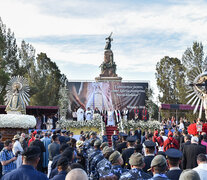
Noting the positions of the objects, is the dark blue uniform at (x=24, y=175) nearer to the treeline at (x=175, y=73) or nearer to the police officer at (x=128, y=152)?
the police officer at (x=128, y=152)

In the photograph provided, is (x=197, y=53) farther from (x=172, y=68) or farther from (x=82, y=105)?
(x=82, y=105)

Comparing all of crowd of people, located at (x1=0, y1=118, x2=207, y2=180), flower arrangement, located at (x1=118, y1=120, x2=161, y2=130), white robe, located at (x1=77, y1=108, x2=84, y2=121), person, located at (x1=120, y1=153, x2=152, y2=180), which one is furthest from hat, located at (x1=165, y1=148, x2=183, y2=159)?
white robe, located at (x1=77, y1=108, x2=84, y2=121)

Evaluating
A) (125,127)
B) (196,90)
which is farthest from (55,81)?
(196,90)

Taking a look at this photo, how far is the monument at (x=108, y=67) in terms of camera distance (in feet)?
133

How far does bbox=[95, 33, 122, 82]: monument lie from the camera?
40406 mm

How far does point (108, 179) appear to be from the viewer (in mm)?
3744

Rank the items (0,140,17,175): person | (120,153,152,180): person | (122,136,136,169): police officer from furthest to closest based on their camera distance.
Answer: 1. (0,140,17,175): person
2. (122,136,136,169): police officer
3. (120,153,152,180): person

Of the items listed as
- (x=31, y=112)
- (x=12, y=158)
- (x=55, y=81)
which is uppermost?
(x=55, y=81)

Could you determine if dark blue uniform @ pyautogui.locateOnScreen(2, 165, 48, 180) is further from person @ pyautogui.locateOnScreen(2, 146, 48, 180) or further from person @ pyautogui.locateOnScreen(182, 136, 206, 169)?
person @ pyautogui.locateOnScreen(182, 136, 206, 169)

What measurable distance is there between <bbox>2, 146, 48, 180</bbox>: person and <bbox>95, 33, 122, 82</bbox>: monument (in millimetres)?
35642

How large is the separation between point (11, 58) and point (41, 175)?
39506 millimetres

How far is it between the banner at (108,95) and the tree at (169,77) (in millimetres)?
8013

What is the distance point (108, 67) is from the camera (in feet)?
137

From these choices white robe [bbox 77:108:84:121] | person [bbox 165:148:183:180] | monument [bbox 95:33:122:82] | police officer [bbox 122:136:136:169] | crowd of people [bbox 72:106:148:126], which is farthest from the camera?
monument [bbox 95:33:122:82]
